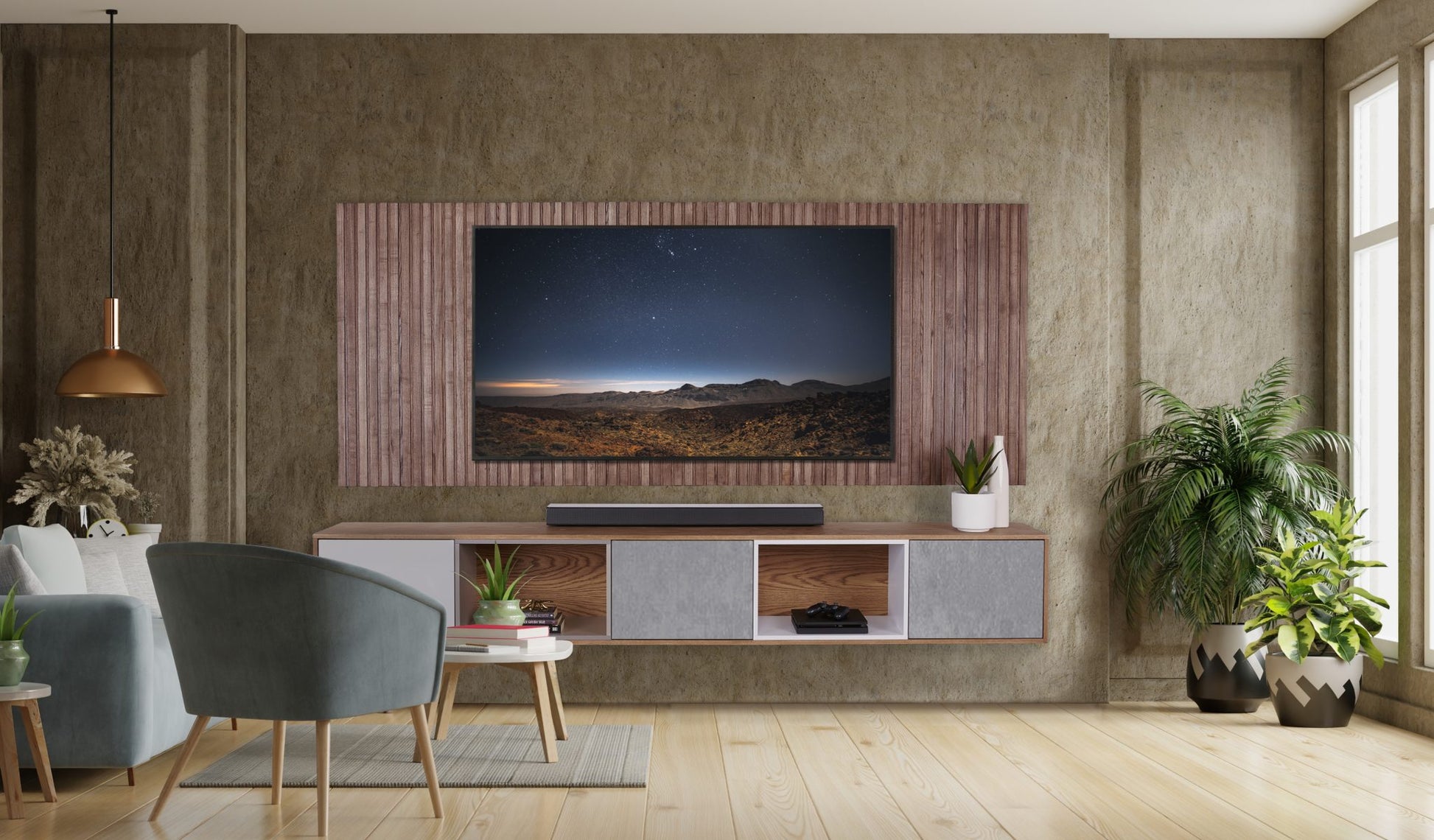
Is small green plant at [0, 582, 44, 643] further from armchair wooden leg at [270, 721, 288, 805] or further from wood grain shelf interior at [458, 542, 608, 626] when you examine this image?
wood grain shelf interior at [458, 542, 608, 626]

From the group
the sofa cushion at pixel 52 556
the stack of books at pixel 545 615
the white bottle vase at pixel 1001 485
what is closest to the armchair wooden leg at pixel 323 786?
the stack of books at pixel 545 615

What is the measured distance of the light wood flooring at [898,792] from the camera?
2812mm

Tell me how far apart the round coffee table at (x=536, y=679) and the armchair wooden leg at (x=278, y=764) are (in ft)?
1.30

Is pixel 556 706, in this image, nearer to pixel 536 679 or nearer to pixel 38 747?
pixel 536 679

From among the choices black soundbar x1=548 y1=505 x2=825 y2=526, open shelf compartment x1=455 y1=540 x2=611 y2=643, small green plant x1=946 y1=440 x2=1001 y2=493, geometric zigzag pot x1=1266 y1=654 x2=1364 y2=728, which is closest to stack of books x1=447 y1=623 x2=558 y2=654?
black soundbar x1=548 y1=505 x2=825 y2=526

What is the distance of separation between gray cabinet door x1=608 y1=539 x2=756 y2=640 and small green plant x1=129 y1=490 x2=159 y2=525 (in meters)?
1.81

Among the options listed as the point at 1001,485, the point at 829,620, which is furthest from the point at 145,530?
the point at 1001,485

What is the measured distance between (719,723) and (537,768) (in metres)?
0.88

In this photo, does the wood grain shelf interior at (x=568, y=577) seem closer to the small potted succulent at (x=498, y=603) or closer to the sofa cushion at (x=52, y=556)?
the small potted succulent at (x=498, y=603)

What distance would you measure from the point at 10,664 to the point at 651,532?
2011mm

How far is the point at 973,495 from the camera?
4.18m

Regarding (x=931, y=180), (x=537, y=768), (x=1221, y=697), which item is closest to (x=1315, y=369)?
(x=1221, y=697)

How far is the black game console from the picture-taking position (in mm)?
4105

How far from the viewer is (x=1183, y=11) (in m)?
4.26
